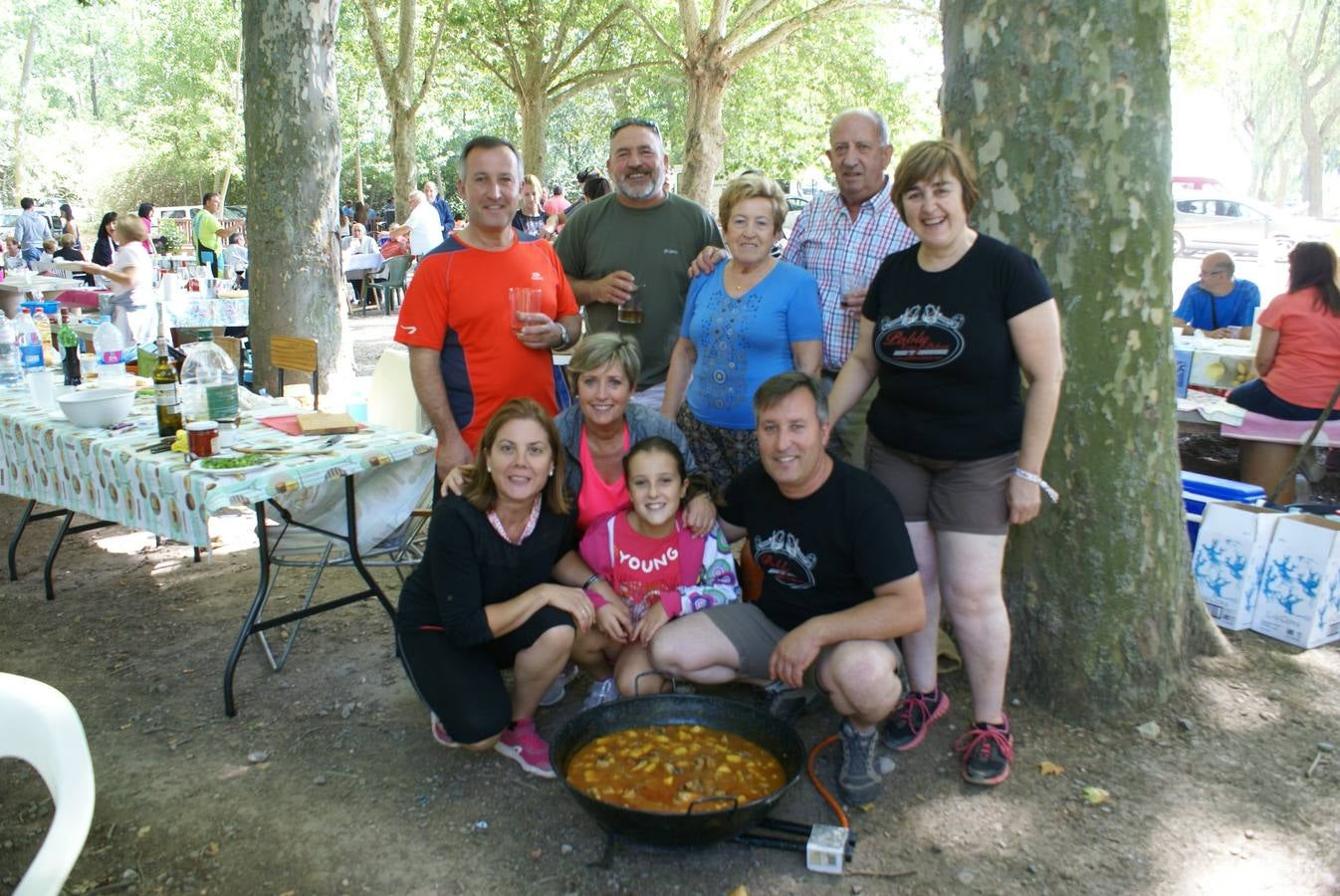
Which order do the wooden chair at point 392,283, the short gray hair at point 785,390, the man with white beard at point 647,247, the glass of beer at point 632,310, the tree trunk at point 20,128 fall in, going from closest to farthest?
the short gray hair at point 785,390, the glass of beer at point 632,310, the man with white beard at point 647,247, the wooden chair at point 392,283, the tree trunk at point 20,128

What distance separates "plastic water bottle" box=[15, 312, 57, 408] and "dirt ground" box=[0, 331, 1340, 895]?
112cm

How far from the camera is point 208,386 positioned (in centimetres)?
388

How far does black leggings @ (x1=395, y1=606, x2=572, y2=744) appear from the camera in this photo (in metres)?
2.97

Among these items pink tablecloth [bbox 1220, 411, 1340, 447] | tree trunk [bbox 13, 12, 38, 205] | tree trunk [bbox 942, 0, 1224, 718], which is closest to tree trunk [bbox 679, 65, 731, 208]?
pink tablecloth [bbox 1220, 411, 1340, 447]

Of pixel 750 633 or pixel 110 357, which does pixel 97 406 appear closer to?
pixel 110 357

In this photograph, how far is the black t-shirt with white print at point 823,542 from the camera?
9.11ft

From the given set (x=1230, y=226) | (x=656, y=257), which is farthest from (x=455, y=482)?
(x=1230, y=226)

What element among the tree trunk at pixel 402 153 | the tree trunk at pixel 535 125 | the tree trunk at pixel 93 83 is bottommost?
the tree trunk at pixel 402 153

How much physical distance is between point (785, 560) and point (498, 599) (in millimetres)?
896

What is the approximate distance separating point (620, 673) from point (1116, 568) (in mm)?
1673

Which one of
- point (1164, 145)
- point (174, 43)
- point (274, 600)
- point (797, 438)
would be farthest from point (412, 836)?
point (174, 43)

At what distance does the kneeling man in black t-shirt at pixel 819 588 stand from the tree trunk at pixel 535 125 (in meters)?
18.4

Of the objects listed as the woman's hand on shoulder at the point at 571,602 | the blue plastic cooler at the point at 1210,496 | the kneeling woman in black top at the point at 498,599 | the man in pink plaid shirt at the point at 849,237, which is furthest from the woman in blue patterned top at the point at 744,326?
the blue plastic cooler at the point at 1210,496

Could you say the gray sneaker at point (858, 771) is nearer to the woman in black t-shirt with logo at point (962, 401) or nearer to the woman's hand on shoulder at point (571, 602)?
the woman in black t-shirt with logo at point (962, 401)
